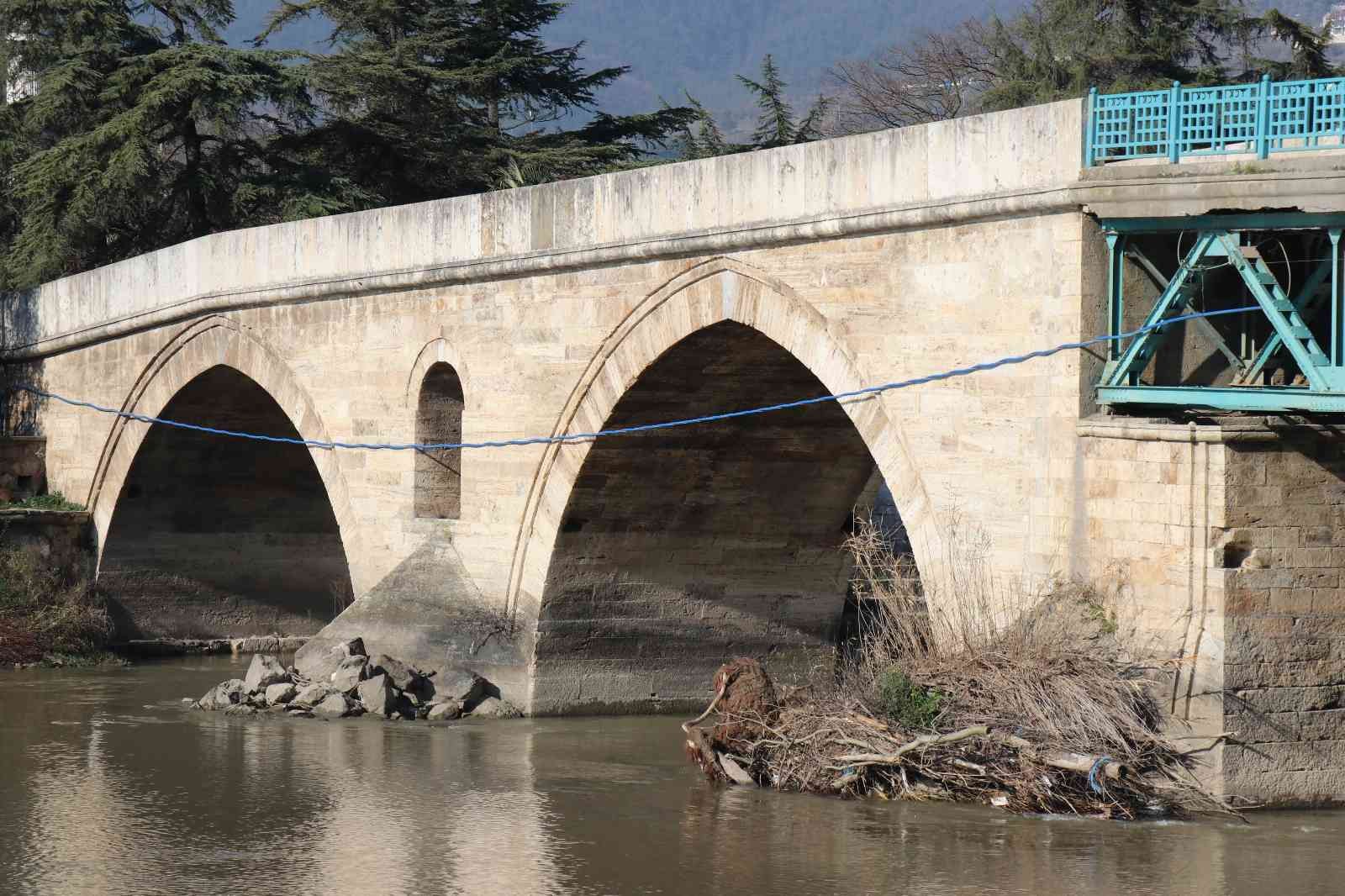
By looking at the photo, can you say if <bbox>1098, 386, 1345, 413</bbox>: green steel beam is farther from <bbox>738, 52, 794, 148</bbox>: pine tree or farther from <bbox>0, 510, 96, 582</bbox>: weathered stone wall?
<bbox>738, 52, 794, 148</bbox>: pine tree

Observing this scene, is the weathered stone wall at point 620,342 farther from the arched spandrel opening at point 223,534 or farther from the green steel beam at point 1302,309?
the green steel beam at point 1302,309

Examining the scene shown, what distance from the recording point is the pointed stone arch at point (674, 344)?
1119 cm

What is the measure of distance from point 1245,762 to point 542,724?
6270mm

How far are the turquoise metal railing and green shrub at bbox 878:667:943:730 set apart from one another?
2.82 m

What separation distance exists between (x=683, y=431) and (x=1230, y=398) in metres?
5.47

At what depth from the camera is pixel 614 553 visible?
1488cm

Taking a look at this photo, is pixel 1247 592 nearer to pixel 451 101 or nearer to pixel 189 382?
pixel 189 382

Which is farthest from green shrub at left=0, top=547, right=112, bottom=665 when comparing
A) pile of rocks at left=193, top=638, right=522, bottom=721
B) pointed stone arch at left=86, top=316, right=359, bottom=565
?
pile of rocks at left=193, top=638, right=522, bottom=721

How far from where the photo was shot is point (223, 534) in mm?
20719

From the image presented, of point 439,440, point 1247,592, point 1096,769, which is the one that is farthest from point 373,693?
point 1247,592

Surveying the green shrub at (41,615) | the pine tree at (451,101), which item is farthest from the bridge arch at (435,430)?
the pine tree at (451,101)

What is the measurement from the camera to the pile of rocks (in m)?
14.4

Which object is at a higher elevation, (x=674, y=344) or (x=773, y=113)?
(x=773, y=113)

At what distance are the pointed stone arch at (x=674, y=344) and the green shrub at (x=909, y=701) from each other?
989 mm
